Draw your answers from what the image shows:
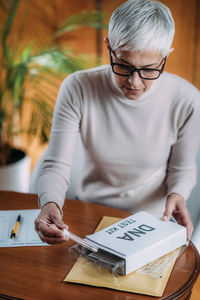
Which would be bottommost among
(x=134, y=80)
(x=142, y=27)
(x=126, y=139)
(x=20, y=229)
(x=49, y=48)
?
(x=20, y=229)

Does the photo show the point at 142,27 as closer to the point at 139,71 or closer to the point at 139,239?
the point at 139,71

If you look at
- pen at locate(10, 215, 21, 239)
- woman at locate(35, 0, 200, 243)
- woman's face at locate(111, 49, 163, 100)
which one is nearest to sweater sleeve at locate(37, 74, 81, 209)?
woman at locate(35, 0, 200, 243)

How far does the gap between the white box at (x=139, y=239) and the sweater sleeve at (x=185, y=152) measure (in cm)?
33

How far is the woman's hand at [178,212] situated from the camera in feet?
3.75

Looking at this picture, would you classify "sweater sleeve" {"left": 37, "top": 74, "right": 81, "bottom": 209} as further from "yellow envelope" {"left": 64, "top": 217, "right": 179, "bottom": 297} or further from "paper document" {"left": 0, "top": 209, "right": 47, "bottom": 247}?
"yellow envelope" {"left": 64, "top": 217, "right": 179, "bottom": 297}

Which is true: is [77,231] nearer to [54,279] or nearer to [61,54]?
[54,279]

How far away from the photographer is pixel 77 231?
116cm

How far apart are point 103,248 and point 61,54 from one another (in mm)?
1711

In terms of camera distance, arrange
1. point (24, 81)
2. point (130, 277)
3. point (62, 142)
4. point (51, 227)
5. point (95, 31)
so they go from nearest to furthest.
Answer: point (130, 277)
point (51, 227)
point (62, 142)
point (24, 81)
point (95, 31)

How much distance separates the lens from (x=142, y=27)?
3.60 feet

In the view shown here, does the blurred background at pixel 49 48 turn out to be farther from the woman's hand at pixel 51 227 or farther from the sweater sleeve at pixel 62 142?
the woman's hand at pixel 51 227

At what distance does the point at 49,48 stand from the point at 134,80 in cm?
147

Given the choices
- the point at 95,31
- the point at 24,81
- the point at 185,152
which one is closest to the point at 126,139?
the point at 185,152

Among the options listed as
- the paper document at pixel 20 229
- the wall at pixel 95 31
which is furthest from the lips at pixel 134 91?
the wall at pixel 95 31
